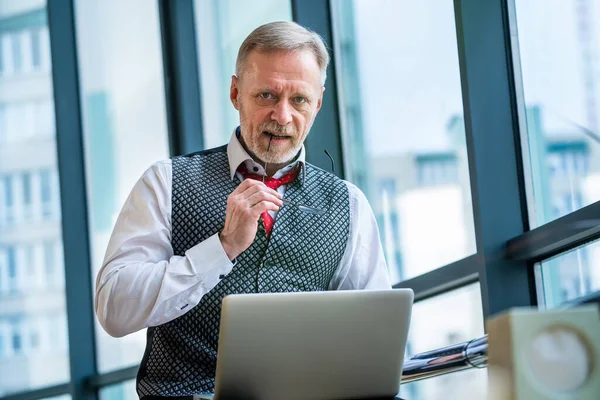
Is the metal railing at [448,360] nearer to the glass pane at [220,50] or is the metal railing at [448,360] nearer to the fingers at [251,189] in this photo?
the fingers at [251,189]

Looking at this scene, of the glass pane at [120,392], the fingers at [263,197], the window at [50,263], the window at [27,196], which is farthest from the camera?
the window at [27,196]

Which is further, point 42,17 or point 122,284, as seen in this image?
point 42,17

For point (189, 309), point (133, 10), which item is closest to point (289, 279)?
point (189, 309)

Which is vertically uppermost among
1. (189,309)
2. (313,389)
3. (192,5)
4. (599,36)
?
(192,5)

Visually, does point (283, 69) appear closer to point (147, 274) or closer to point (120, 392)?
point (147, 274)

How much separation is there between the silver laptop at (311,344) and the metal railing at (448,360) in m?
0.09

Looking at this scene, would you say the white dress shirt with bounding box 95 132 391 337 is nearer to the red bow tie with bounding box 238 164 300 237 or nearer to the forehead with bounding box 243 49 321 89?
the red bow tie with bounding box 238 164 300 237

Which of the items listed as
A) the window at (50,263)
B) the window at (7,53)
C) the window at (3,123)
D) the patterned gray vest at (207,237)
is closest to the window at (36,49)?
the window at (7,53)

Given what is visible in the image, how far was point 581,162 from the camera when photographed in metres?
2.39

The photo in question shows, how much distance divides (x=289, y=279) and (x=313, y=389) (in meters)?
0.71

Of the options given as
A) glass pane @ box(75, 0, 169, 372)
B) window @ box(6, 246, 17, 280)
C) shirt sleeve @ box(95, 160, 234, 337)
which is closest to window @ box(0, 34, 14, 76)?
glass pane @ box(75, 0, 169, 372)

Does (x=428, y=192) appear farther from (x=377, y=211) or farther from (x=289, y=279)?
(x=289, y=279)

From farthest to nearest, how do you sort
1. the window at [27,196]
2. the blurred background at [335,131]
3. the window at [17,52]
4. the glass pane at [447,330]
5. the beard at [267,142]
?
1. the window at [17,52]
2. the window at [27,196]
3. the glass pane at [447,330]
4. the blurred background at [335,131]
5. the beard at [267,142]

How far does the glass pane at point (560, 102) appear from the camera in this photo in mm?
2342
